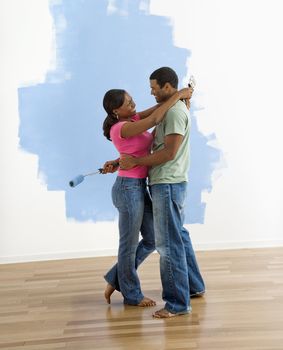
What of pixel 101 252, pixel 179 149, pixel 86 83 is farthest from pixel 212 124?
pixel 179 149

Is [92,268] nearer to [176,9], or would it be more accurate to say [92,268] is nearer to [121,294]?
[121,294]

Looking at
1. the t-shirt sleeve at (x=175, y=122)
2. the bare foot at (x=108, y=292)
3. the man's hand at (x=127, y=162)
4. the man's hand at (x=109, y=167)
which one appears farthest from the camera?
the bare foot at (x=108, y=292)

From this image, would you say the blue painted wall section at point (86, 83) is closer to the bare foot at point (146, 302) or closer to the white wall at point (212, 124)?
the white wall at point (212, 124)

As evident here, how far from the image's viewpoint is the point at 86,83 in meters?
4.14

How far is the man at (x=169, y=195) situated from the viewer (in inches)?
115

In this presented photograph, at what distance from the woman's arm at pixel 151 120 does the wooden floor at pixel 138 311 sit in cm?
87

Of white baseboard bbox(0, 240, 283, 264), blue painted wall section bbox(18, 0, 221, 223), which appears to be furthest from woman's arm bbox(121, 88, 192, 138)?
white baseboard bbox(0, 240, 283, 264)

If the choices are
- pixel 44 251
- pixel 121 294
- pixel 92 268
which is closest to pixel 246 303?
pixel 121 294

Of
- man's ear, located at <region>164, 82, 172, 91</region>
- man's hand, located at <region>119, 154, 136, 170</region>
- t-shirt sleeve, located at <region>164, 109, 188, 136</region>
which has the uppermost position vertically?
man's ear, located at <region>164, 82, 172, 91</region>

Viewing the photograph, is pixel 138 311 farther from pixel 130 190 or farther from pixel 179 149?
pixel 179 149

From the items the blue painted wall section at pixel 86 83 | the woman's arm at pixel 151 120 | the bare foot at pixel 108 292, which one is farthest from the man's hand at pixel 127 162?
the blue painted wall section at pixel 86 83

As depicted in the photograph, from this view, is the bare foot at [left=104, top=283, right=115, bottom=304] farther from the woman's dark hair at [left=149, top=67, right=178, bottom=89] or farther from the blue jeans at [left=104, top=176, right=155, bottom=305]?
the woman's dark hair at [left=149, top=67, right=178, bottom=89]

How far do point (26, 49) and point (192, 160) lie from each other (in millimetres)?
1301

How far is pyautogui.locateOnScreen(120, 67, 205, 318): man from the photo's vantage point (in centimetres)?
293
